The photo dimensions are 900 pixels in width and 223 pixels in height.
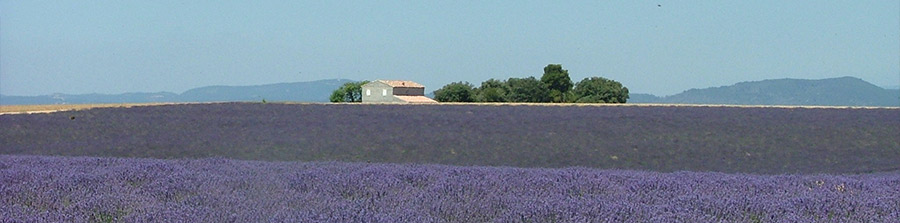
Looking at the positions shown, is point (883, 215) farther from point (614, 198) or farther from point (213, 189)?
point (213, 189)

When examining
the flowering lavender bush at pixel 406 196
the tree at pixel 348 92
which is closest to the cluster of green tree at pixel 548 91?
the tree at pixel 348 92

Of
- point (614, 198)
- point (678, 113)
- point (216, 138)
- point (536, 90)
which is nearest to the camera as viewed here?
point (614, 198)

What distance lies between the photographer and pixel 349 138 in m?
14.0

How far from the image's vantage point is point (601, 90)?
5884 cm

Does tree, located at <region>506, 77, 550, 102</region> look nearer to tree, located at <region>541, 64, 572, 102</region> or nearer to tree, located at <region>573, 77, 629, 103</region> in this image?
tree, located at <region>541, 64, 572, 102</region>

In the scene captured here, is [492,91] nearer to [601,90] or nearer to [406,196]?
[601,90]

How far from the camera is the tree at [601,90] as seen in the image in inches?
2293

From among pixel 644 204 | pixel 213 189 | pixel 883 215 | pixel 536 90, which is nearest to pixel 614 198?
pixel 644 204

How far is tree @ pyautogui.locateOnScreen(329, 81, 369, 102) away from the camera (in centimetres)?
7375

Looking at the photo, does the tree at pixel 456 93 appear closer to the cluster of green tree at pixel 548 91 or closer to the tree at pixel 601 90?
the cluster of green tree at pixel 548 91

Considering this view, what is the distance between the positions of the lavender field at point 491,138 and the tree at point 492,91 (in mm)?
38671

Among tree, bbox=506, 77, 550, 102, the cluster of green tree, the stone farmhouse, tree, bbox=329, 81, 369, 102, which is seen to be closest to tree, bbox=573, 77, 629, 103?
the cluster of green tree

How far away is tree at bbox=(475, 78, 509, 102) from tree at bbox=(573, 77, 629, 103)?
5.27m

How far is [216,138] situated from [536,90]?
1785 inches
